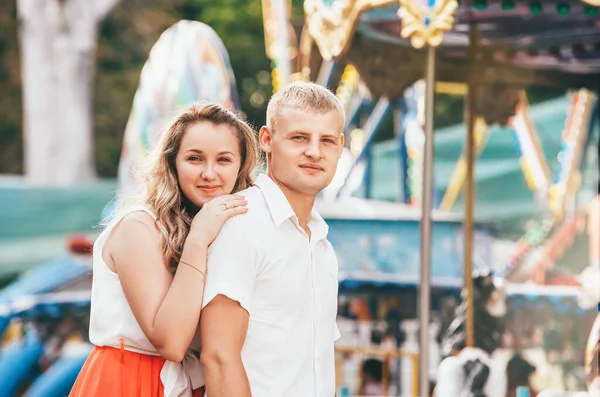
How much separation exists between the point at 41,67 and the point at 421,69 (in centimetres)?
778

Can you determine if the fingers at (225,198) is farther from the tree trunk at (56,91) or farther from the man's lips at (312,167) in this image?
the tree trunk at (56,91)

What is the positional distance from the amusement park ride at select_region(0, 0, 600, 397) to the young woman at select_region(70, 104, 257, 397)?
2806mm

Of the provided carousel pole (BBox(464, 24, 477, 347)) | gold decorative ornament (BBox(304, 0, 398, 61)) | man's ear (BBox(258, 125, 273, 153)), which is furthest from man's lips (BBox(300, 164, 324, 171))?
carousel pole (BBox(464, 24, 477, 347))

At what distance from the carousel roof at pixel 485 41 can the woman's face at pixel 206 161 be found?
2.81m

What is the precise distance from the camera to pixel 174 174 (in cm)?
248

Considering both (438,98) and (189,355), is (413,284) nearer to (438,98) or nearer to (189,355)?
(189,355)

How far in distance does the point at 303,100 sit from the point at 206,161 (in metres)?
0.33

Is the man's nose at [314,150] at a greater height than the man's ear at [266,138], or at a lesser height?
lesser

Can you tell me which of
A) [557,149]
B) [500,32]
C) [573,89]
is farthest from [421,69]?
[557,149]

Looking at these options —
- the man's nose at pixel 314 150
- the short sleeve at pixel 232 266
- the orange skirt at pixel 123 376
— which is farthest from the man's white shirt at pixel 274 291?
the orange skirt at pixel 123 376

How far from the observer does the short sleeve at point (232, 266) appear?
216 cm

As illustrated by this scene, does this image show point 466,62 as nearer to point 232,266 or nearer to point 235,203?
point 235,203

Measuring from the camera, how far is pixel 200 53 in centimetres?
913

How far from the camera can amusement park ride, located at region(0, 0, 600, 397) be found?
5586 mm
